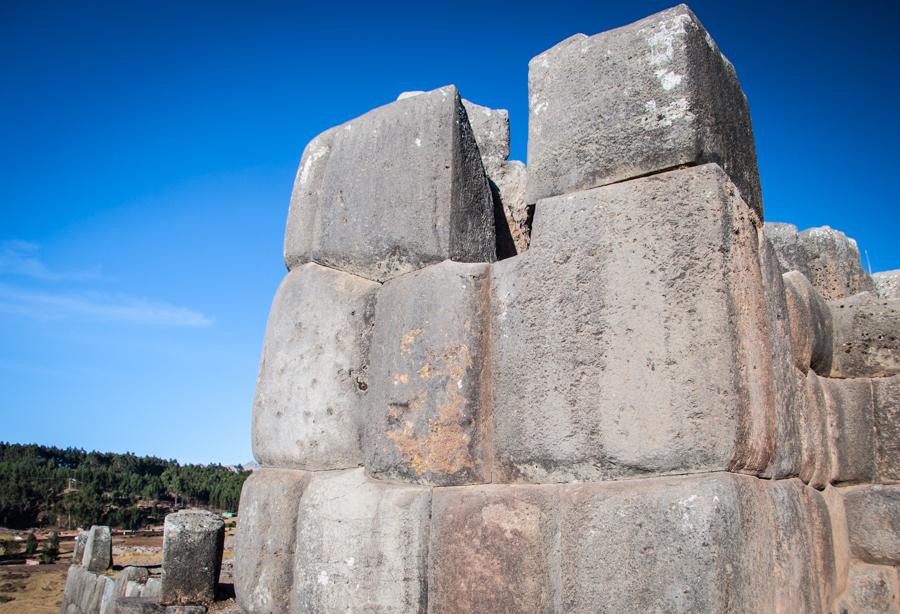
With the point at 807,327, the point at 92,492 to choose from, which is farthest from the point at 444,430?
the point at 92,492

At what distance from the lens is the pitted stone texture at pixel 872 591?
2.68m

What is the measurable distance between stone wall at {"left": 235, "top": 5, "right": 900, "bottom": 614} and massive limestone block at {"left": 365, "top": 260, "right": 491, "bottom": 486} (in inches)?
0.4

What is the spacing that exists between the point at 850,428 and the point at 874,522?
37cm

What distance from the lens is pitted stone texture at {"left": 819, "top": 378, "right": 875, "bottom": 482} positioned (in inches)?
112

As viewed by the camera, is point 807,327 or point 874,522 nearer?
point 807,327

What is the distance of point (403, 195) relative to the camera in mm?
2795

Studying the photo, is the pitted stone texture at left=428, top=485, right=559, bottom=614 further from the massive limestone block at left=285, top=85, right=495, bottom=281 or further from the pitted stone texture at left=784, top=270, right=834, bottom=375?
the pitted stone texture at left=784, top=270, right=834, bottom=375

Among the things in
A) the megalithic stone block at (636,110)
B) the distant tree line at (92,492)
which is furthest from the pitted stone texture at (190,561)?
the distant tree line at (92,492)

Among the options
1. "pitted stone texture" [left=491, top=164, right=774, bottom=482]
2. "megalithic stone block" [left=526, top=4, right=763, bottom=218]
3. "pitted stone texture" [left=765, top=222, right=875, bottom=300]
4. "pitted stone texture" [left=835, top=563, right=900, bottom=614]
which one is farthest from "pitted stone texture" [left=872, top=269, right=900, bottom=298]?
"pitted stone texture" [left=491, top=164, right=774, bottom=482]

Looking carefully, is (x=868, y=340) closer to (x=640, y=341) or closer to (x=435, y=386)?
(x=640, y=341)

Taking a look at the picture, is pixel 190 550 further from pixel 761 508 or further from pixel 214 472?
pixel 214 472

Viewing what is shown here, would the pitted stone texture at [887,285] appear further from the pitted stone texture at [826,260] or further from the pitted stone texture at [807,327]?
the pitted stone texture at [807,327]

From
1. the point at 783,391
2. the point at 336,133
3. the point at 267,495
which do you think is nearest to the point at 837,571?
the point at 783,391

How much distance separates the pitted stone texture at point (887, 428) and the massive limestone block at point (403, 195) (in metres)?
1.76
